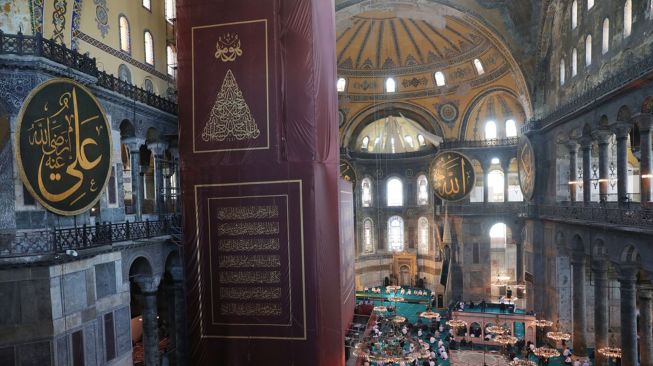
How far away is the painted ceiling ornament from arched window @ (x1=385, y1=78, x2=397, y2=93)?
14.7 meters

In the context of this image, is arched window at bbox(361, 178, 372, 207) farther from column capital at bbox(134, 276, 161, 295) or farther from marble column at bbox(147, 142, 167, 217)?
column capital at bbox(134, 276, 161, 295)

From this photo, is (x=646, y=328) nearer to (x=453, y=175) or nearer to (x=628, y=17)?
(x=453, y=175)

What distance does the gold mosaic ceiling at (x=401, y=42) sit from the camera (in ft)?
58.6

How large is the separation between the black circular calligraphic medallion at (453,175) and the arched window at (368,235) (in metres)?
8.03

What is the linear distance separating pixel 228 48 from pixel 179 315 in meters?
7.10

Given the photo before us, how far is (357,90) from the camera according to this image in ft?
67.8

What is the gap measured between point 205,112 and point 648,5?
8667mm

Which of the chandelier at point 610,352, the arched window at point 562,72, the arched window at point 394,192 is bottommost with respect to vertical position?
the chandelier at point 610,352

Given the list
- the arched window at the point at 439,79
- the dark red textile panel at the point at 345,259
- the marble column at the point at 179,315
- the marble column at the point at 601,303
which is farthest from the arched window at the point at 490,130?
the marble column at the point at 179,315

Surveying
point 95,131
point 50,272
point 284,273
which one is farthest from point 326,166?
point 50,272

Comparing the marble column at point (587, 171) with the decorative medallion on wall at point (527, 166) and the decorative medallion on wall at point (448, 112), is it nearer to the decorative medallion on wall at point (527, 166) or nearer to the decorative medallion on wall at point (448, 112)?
the decorative medallion on wall at point (527, 166)

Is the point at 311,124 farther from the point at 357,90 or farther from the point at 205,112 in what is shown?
the point at 357,90

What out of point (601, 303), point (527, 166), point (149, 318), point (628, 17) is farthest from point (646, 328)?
point (149, 318)

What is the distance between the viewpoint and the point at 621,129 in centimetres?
988
